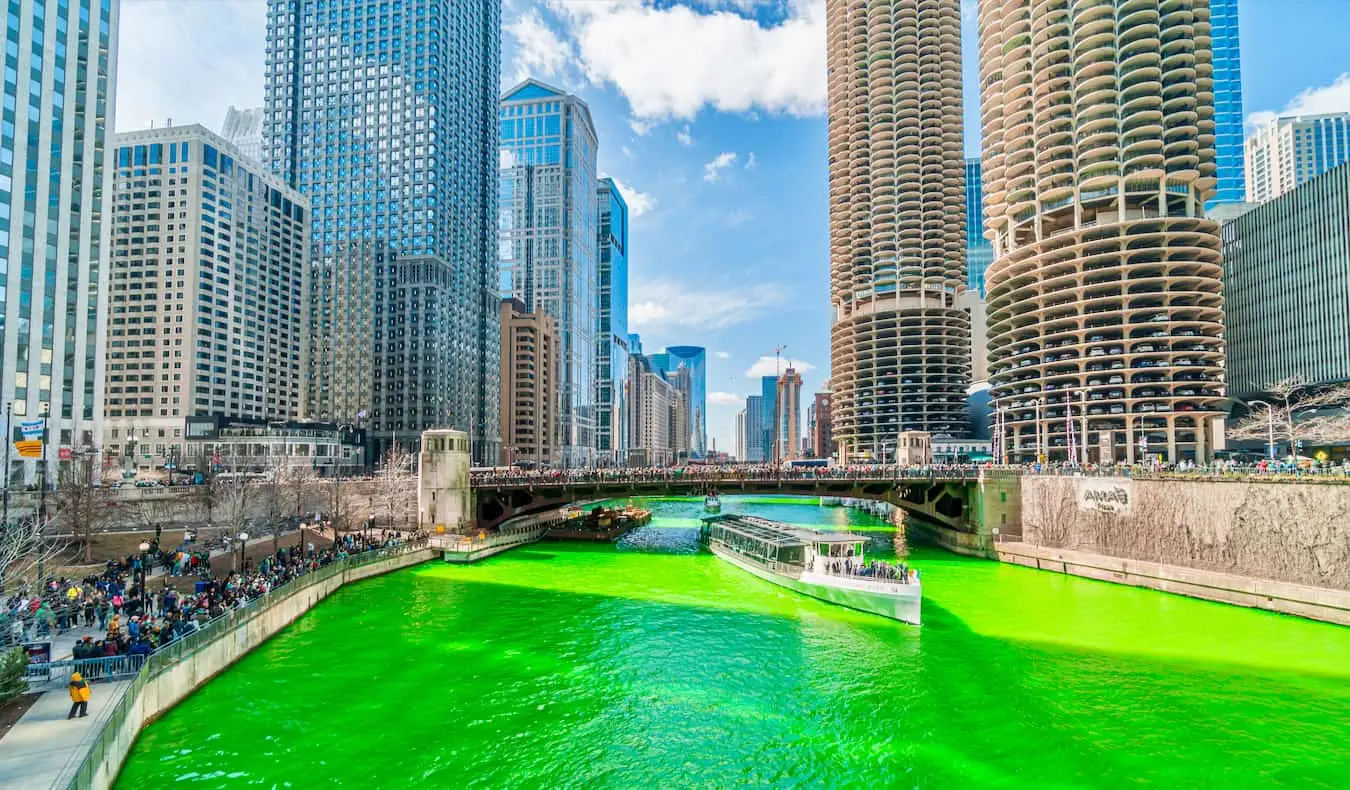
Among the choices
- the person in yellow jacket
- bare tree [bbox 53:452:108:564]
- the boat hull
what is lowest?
the boat hull

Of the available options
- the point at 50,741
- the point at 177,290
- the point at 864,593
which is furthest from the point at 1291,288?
the point at 177,290

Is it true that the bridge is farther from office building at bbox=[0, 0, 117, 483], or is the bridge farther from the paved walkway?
the paved walkway

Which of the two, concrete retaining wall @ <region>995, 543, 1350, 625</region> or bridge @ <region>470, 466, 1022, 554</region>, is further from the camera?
bridge @ <region>470, 466, 1022, 554</region>

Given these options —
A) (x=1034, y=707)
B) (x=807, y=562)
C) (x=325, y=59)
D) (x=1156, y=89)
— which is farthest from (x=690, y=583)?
(x=325, y=59)

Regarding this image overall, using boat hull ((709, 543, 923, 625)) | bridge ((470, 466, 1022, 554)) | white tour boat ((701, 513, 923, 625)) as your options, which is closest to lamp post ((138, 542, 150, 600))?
bridge ((470, 466, 1022, 554))

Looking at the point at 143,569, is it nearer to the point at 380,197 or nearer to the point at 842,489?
the point at 842,489

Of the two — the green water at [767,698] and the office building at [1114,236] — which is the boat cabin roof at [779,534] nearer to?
the green water at [767,698]

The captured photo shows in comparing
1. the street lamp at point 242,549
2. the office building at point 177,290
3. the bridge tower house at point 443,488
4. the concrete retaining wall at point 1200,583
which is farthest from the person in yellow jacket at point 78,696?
the office building at point 177,290
